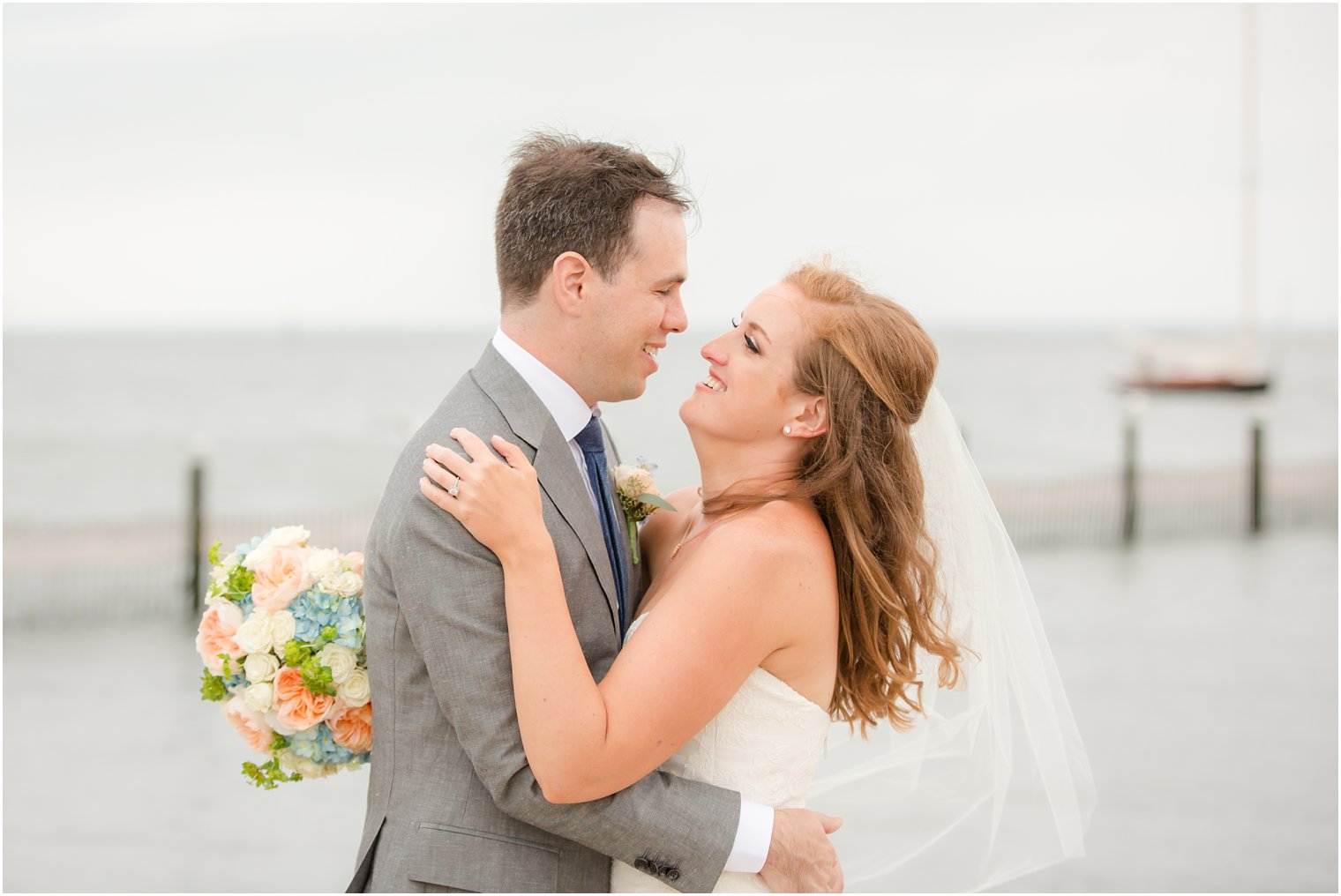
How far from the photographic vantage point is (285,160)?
50469 millimetres

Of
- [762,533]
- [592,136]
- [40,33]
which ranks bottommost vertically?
[762,533]

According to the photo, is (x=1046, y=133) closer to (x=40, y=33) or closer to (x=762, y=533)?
(x=40, y=33)

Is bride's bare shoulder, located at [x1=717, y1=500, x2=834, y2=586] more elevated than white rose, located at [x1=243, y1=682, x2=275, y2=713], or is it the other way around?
bride's bare shoulder, located at [x1=717, y1=500, x2=834, y2=586]

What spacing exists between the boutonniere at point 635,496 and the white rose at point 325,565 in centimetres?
74

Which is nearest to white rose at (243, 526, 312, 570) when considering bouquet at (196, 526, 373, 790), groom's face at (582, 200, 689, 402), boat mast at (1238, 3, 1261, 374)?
bouquet at (196, 526, 373, 790)

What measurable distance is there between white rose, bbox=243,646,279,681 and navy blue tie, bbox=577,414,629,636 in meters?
0.85

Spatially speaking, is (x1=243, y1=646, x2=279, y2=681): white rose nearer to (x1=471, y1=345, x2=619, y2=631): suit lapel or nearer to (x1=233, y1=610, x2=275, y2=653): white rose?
(x1=233, y1=610, x2=275, y2=653): white rose

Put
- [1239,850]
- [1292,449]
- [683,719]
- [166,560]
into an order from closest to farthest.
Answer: [683,719]
[1239,850]
[166,560]
[1292,449]

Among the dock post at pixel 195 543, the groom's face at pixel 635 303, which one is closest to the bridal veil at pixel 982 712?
the groom's face at pixel 635 303

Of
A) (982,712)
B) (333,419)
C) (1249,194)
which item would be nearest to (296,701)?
(982,712)

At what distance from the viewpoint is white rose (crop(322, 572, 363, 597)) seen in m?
2.80

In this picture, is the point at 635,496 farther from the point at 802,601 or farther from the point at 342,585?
the point at 342,585

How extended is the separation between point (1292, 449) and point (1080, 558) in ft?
76.2

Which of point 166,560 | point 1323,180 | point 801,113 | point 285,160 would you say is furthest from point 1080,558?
point 285,160
